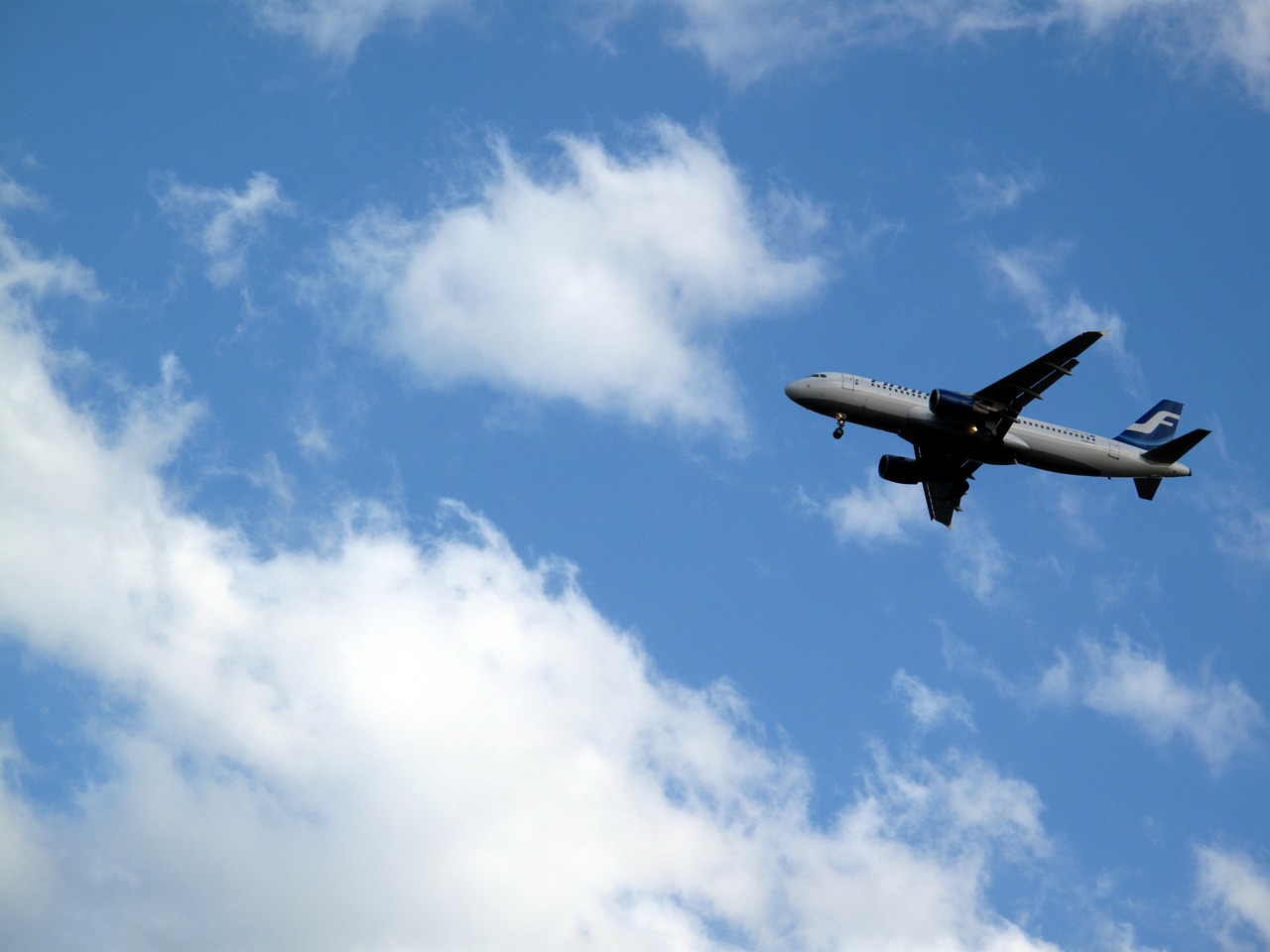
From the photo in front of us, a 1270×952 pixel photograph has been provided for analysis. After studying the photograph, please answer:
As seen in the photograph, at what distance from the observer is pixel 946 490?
9762 centimetres

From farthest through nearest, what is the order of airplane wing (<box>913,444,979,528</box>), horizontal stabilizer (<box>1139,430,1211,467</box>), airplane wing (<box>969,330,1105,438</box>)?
airplane wing (<box>913,444,979,528</box>), horizontal stabilizer (<box>1139,430,1211,467</box>), airplane wing (<box>969,330,1105,438</box>)

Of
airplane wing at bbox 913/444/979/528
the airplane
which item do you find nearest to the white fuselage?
the airplane

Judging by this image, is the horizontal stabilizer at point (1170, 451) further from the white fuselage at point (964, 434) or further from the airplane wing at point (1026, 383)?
the airplane wing at point (1026, 383)

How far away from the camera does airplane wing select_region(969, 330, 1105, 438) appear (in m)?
81.8

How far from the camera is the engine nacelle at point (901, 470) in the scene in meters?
95.9

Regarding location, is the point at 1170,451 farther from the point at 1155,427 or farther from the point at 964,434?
the point at 964,434

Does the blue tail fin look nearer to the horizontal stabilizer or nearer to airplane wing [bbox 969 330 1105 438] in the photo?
the horizontal stabilizer

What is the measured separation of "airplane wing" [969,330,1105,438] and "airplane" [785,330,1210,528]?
5 cm

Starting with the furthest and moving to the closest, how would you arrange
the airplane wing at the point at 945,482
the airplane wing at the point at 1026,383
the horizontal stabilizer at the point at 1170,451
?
the airplane wing at the point at 945,482 → the horizontal stabilizer at the point at 1170,451 → the airplane wing at the point at 1026,383

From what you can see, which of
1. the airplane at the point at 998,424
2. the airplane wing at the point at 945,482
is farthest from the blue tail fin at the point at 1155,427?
the airplane wing at the point at 945,482

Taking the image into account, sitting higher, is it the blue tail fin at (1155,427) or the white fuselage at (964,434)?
the blue tail fin at (1155,427)

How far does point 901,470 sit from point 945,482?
3.24 m

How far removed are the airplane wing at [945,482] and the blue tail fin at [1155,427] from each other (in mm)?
9942

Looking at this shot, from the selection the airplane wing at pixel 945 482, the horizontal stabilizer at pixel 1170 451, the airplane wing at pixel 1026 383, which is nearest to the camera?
the airplane wing at pixel 1026 383
